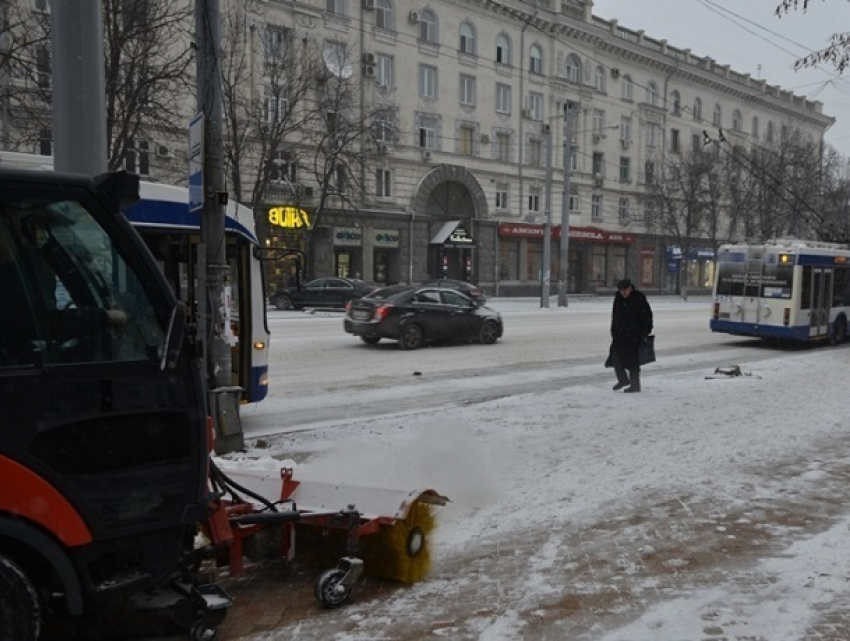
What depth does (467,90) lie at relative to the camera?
1832 inches

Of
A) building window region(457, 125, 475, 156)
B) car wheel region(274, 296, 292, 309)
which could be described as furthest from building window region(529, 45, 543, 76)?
car wheel region(274, 296, 292, 309)

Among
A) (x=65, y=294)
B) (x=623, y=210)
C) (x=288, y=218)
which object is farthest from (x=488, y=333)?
(x=623, y=210)

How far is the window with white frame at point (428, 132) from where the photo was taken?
145 feet

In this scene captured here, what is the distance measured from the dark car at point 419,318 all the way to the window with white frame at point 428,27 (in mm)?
28202

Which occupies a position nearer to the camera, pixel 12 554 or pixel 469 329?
pixel 12 554

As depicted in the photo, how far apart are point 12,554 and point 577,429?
22.8 ft

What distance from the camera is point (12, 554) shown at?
9.80ft

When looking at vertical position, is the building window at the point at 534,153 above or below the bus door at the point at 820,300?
above

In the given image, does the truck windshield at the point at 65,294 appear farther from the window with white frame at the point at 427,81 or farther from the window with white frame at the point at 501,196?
the window with white frame at the point at 501,196

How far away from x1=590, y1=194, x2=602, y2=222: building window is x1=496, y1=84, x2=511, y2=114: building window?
1019cm

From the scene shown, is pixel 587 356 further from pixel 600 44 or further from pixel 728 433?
pixel 600 44

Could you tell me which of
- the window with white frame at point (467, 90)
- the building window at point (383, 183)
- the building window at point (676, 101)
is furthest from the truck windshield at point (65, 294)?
the building window at point (676, 101)

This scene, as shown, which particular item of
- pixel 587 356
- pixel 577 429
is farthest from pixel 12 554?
pixel 587 356

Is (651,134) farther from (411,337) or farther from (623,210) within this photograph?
(411,337)
